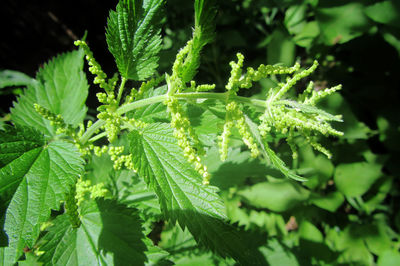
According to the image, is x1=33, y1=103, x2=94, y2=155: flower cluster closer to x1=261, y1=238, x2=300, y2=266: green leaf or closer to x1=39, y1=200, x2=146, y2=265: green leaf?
x1=39, y1=200, x2=146, y2=265: green leaf

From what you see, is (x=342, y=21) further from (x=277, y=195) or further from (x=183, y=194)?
(x=183, y=194)

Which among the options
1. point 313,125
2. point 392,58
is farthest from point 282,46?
point 313,125

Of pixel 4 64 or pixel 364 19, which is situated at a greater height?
pixel 4 64

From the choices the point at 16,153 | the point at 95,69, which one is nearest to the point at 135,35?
the point at 95,69

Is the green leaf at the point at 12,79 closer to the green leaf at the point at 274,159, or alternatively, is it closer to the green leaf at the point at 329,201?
the green leaf at the point at 274,159

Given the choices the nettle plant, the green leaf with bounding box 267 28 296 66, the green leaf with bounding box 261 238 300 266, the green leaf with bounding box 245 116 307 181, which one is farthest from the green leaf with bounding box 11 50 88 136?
the green leaf with bounding box 261 238 300 266

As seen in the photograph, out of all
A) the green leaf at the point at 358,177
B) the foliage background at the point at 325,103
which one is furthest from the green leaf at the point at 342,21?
the green leaf at the point at 358,177

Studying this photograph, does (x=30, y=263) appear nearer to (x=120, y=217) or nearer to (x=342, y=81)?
(x=120, y=217)
